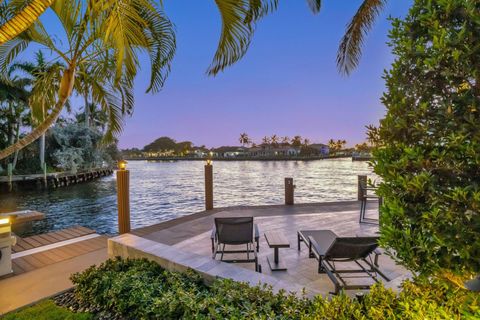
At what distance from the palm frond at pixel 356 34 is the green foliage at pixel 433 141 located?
14.0 feet

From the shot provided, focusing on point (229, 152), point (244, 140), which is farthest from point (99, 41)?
point (244, 140)

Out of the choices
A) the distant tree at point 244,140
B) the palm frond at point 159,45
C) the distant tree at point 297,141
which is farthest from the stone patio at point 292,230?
the distant tree at point 244,140

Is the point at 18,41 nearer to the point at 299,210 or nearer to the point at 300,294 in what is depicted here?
the point at 300,294

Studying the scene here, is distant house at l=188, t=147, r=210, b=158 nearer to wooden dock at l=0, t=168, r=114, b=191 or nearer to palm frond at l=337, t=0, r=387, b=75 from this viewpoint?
wooden dock at l=0, t=168, r=114, b=191

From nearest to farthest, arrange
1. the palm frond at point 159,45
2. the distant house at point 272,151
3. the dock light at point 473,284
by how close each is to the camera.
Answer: the dock light at point 473,284 → the palm frond at point 159,45 → the distant house at point 272,151

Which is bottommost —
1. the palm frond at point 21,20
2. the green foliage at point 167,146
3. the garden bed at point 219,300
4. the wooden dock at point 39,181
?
the wooden dock at point 39,181

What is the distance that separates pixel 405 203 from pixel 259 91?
36.4m

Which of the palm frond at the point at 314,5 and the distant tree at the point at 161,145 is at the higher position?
the distant tree at the point at 161,145

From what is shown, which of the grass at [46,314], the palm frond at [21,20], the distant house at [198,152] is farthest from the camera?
the distant house at [198,152]

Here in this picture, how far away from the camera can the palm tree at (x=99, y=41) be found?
2699mm

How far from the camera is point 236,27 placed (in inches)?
107

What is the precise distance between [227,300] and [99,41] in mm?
3362

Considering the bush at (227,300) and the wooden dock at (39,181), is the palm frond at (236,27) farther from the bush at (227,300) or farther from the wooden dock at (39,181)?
the wooden dock at (39,181)

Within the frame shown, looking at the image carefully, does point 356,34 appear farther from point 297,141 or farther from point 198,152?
point 198,152
